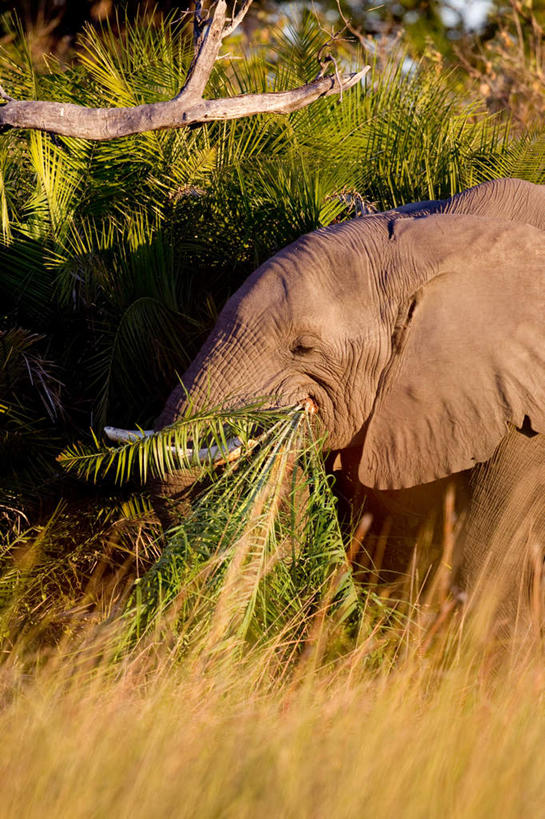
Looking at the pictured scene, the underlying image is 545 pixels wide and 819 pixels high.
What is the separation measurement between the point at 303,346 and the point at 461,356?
687mm

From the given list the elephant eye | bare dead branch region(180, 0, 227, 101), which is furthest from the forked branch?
the elephant eye

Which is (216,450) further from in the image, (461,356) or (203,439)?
(461,356)

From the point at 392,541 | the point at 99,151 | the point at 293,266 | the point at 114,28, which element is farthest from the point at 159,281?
the point at 114,28

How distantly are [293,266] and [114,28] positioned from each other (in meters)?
7.91

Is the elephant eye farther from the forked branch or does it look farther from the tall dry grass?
the forked branch

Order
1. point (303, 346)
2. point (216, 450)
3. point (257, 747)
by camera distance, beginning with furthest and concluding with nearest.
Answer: point (303, 346) < point (216, 450) < point (257, 747)

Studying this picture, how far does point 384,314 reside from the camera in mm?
4859

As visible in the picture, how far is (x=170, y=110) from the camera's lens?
5953 mm

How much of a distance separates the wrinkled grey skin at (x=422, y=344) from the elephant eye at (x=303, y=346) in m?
0.01

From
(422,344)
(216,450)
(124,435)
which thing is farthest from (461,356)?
(124,435)

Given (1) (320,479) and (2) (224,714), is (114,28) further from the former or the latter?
(2) (224,714)

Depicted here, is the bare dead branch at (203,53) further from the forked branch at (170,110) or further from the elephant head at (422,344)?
the elephant head at (422,344)

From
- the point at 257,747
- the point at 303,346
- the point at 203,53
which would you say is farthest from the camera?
the point at 203,53

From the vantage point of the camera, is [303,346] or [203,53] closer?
[303,346]
